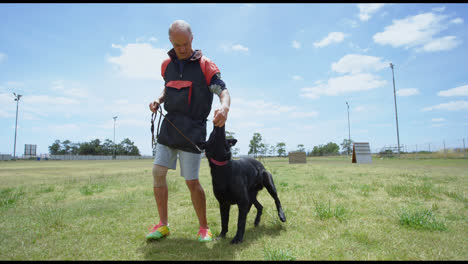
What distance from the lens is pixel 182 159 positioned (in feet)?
→ 9.46

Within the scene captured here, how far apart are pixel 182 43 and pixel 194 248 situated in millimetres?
2294

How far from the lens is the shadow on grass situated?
2.32 m

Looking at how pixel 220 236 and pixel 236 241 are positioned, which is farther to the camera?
pixel 220 236

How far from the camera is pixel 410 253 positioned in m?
2.23

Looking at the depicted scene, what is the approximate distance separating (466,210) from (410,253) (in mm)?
2596

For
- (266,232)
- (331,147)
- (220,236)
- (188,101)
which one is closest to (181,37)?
(188,101)

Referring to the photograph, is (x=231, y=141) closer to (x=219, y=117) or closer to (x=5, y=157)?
(x=219, y=117)

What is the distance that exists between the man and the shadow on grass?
12 centimetres

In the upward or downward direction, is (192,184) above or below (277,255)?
above

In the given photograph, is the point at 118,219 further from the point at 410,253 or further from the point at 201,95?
the point at 410,253

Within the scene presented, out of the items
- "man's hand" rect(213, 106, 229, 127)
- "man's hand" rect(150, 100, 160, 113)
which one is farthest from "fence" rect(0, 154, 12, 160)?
"man's hand" rect(213, 106, 229, 127)

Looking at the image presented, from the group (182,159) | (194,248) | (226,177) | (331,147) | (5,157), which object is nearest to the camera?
(194,248)

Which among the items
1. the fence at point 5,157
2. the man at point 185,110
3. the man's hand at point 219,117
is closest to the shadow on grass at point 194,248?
the man at point 185,110

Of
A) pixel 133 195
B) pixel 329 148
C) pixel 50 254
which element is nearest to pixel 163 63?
pixel 50 254
